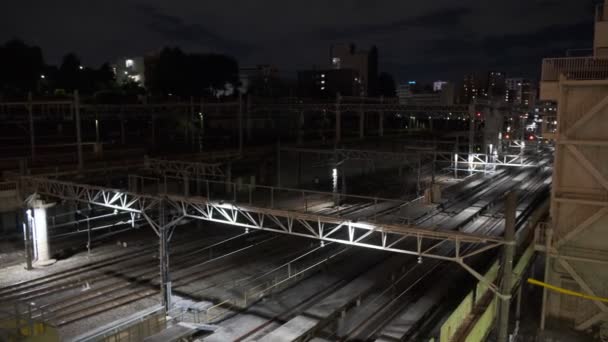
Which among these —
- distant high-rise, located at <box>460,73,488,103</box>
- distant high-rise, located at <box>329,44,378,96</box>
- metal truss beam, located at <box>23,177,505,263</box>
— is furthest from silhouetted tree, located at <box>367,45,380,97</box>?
metal truss beam, located at <box>23,177,505,263</box>

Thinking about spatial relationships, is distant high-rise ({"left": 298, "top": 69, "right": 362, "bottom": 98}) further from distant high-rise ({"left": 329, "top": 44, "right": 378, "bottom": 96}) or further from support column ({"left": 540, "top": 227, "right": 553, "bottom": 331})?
support column ({"left": 540, "top": 227, "right": 553, "bottom": 331})

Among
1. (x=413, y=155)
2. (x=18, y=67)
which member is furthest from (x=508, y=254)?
(x=18, y=67)

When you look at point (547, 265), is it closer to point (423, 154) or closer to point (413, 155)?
point (413, 155)

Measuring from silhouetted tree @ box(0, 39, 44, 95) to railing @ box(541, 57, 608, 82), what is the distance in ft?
141

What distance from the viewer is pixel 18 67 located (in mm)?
42312

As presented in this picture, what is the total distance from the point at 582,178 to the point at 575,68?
9.84 ft

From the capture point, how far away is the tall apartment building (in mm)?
12445

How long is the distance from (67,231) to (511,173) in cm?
3985

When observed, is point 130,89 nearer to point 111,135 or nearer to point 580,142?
point 111,135

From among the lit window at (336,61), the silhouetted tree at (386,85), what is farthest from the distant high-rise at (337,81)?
the lit window at (336,61)

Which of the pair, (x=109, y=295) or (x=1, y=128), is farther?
(x=1, y=128)

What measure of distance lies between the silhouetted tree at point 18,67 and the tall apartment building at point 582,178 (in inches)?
1710

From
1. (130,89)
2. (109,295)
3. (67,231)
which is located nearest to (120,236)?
(67,231)

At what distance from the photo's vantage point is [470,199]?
33.0 m
